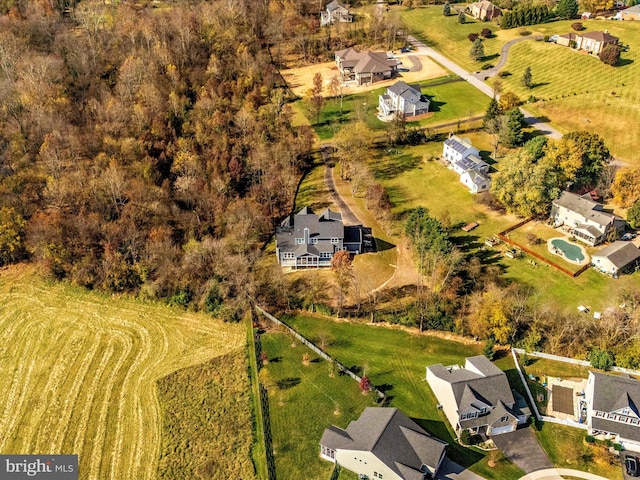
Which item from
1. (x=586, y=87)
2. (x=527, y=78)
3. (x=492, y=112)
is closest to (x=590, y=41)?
(x=586, y=87)

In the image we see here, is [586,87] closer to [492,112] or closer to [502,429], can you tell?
[492,112]

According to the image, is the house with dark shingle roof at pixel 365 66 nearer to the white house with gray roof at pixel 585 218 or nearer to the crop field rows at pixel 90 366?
the white house with gray roof at pixel 585 218

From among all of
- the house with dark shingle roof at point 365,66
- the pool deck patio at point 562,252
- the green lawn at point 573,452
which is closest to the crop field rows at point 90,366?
the green lawn at point 573,452

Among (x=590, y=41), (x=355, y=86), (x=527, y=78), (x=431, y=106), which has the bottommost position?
(x=431, y=106)

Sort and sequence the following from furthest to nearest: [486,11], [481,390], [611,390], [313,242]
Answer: [486,11] < [313,242] < [481,390] < [611,390]

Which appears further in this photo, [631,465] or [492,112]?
[492,112]

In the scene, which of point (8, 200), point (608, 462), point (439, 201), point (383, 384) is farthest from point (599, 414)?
point (8, 200)

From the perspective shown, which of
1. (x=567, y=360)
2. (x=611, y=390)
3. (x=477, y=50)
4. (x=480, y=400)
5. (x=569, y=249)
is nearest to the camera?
(x=611, y=390)

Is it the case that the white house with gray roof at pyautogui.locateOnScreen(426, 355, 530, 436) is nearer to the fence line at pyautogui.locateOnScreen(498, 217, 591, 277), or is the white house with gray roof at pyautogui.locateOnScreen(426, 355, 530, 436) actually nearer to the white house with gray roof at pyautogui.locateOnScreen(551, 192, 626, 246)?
the fence line at pyautogui.locateOnScreen(498, 217, 591, 277)
